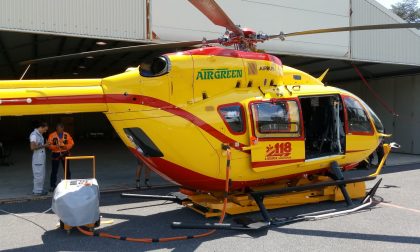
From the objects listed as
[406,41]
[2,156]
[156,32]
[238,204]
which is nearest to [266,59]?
[238,204]

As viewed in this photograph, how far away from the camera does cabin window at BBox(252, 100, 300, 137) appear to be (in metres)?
7.01

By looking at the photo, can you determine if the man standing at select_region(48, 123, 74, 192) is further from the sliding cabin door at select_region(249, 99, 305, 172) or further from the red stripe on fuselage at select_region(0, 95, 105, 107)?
the sliding cabin door at select_region(249, 99, 305, 172)

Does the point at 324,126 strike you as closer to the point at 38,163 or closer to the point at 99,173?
the point at 38,163

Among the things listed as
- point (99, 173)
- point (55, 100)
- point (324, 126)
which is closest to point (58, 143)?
point (55, 100)

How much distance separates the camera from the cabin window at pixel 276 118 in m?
7.01

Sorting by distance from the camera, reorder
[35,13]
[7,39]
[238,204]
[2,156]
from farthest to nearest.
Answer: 1. [2,156]
2. [7,39]
3. [35,13]
4. [238,204]

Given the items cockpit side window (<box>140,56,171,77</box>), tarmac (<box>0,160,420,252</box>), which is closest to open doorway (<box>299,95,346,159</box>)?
tarmac (<box>0,160,420,252</box>)

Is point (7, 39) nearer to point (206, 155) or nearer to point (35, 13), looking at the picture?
point (35, 13)

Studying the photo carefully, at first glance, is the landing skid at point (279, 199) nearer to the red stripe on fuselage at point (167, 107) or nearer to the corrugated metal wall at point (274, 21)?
the red stripe on fuselage at point (167, 107)

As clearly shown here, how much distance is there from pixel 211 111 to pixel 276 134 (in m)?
1.33

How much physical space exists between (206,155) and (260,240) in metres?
1.68

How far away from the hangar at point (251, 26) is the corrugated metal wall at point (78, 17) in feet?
0.07

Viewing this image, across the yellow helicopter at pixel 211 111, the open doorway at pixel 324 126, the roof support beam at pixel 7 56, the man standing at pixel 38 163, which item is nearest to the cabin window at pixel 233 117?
the yellow helicopter at pixel 211 111

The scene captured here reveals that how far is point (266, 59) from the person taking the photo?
7.45 meters
